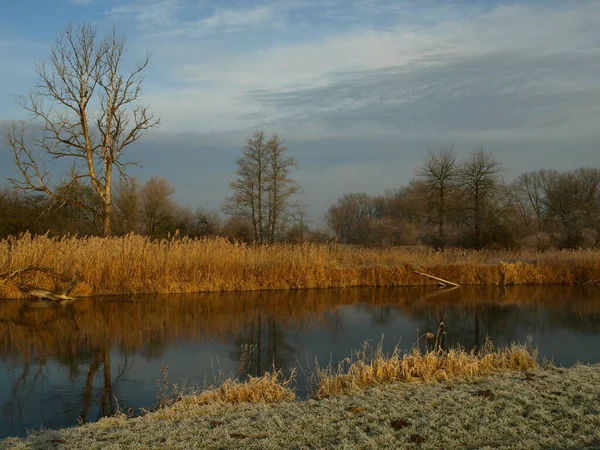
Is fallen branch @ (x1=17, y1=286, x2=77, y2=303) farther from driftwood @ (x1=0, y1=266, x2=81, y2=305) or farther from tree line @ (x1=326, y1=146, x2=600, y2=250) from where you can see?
tree line @ (x1=326, y1=146, x2=600, y2=250)

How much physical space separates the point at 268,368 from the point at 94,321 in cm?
584

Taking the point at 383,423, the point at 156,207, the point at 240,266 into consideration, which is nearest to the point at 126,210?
the point at 156,207

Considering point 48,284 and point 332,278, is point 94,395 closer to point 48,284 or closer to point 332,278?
point 48,284

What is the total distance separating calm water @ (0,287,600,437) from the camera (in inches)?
296

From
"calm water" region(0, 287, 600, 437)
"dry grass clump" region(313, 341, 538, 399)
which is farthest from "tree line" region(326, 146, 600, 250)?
"dry grass clump" region(313, 341, 538, 399)

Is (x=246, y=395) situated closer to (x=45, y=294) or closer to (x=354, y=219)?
(x=45, y=294)

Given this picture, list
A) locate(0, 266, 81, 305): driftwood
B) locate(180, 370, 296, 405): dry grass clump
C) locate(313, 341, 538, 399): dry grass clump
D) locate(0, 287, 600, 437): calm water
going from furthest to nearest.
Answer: locate(0, 266, 81, 305): driftwood, locate(0, 287, 600, 437): calm water, locate(313, 341, 538, 399): dry grass clump, locate(180, 370, 296, 405): dry grass clump

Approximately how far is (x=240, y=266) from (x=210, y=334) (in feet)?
25.8

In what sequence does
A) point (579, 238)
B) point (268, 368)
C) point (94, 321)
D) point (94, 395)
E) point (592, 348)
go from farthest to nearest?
point (579, 238) < point (94, 321) < point (592, 348) < point (268, 368) < point (94, 395)

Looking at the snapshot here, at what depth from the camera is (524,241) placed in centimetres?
3434

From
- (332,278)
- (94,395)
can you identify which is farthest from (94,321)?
(332,278)

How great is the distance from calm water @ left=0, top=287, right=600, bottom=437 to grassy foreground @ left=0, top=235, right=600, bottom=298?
112cm

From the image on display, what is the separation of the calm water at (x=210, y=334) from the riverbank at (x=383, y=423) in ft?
4.52

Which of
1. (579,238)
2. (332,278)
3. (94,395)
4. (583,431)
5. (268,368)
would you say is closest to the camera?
(583,431)
